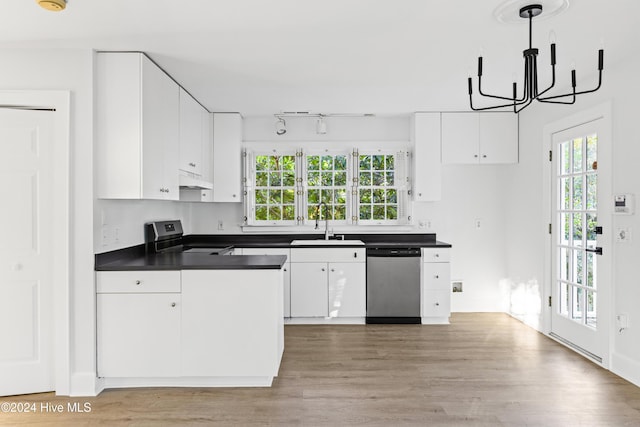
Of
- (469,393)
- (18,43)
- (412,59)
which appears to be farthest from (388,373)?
(18,43)

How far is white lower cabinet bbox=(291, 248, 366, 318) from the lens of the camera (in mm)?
4602

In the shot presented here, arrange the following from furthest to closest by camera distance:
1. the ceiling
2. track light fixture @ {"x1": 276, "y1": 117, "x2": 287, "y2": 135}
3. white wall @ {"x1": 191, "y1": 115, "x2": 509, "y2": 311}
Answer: white wall @ {"x1": 191, "y1": 115, "x2": 509, "y2": 311} < track light fixture @ {"x1": 276, "y1": 117, "x2": 287, "y2": 135} < the ceiling

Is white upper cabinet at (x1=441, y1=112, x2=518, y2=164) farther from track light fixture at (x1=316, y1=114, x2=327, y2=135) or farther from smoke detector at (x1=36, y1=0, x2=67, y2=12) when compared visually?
smoke detector at (x1=36, y1=0, x2=67, y2=12)

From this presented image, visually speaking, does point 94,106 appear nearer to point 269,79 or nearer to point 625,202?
point 269,79

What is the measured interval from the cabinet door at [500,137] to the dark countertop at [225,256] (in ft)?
3.90

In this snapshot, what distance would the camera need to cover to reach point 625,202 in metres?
3.10

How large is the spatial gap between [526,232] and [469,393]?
7.75 feet

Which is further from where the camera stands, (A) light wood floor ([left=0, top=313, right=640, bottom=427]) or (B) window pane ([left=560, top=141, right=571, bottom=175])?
(B) window pane ([left=560, top=141, right=571, bottom=175])

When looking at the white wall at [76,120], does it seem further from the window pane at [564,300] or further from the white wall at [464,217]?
the window pane at [564,300]

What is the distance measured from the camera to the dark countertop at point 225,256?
2873mm

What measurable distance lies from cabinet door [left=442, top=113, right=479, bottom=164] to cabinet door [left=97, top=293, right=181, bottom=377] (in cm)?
342

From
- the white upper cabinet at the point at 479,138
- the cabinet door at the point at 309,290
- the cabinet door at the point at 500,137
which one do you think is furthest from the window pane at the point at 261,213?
the cabinet door at the point at 500,137

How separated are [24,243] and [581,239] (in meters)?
4.35

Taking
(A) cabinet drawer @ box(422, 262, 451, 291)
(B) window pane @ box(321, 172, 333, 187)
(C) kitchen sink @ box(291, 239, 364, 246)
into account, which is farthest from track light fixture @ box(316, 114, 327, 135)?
(A) cabinet drawer @ box(422, 262, 451, 291)
